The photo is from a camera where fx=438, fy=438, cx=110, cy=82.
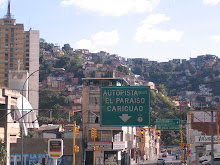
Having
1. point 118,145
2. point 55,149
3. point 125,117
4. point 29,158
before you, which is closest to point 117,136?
point 118,145

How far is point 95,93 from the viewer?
64812 mm

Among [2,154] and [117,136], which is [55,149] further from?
[117,136]

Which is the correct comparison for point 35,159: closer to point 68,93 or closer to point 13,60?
point 13,60

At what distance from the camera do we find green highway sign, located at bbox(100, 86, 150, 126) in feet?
105

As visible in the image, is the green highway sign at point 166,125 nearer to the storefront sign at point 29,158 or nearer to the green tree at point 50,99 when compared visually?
the storefront sign at point 29,158

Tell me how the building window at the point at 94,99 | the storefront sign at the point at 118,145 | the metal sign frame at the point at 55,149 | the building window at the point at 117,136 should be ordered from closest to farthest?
the metal sign frame at the point at 55,149
the storefront sign at the point at 118,145
the building window at the point at 94,99
the building window at the point at 117,136

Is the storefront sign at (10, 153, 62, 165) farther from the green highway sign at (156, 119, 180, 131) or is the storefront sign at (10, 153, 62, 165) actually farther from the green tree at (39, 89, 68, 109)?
the green tree at (39, 89, 68, 109)

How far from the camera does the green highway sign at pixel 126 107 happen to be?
32.1m

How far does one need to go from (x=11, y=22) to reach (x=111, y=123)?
14632 centimetres

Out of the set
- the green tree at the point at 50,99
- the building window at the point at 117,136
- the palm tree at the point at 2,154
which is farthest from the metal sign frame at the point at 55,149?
the green tree at the point at 50,99

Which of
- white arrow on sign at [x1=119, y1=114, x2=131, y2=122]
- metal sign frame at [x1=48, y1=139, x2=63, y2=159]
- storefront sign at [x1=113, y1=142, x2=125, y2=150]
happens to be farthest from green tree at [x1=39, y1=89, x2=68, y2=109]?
white arrow on sign at [x1=119, y1=114, x2=131, y2=122]

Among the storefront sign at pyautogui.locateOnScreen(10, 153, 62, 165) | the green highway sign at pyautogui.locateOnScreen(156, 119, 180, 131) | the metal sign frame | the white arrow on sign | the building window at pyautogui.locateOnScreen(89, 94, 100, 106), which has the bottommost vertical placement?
the storefront sign at pyautogui.locateOnScreen(10, 153, 62, 165)

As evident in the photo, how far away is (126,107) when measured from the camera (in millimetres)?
32156

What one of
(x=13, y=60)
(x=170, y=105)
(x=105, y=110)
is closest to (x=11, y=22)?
(x=13, y=60)
